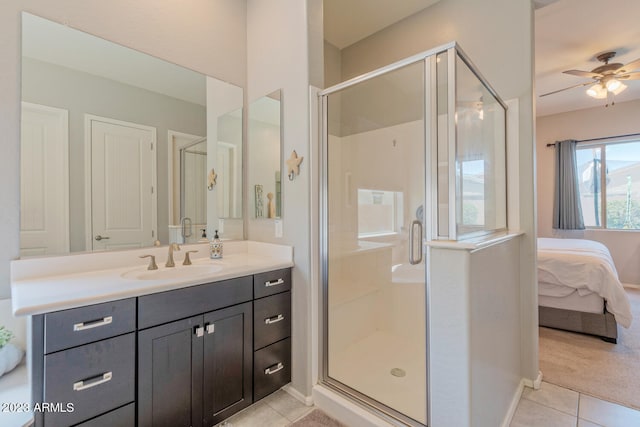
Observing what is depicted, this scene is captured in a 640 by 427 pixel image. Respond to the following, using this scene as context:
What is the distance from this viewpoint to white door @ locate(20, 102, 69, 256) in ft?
4.80

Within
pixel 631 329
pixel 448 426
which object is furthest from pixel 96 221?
pixel 631 329

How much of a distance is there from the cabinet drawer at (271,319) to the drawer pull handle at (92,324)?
0.73 metres

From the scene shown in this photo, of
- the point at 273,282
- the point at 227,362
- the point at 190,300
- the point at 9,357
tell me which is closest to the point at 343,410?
the point at 227,362

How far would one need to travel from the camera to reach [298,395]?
6.32ft

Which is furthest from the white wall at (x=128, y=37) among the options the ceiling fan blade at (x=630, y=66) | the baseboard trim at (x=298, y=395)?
the ceiling fan blade at (x=630, y=66)

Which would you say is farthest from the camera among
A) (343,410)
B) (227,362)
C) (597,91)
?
(597,91)

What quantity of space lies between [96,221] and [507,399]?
2612 millimetres

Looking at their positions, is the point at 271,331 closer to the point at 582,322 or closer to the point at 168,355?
the point at 168,355

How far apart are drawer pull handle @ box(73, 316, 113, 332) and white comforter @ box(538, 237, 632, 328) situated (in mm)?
3487

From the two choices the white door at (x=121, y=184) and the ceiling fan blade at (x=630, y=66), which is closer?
the white door at (x=121, y=184)

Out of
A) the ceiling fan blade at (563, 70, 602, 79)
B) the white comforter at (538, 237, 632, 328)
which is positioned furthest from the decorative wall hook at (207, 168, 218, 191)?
the ceiling fan blade at (563, 70, 602, 79)

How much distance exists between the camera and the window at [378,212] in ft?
8.30

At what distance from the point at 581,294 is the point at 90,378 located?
12.2 feet

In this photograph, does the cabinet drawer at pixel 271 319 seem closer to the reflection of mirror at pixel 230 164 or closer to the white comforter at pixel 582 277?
the reflection of mirror at pixel 230 164
